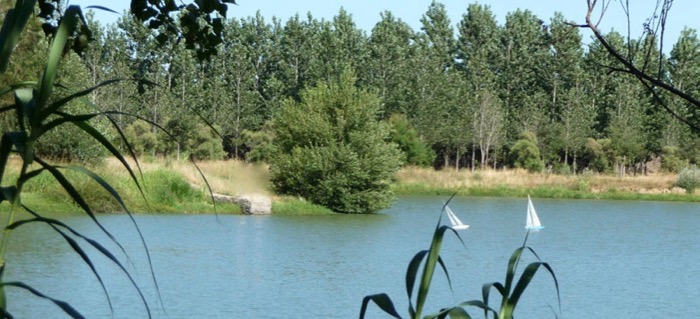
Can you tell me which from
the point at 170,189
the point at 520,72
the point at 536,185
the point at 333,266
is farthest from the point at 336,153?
the point at 520,72

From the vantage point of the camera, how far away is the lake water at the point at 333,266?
36.7ft

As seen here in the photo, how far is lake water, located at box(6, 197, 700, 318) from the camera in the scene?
11188 mm

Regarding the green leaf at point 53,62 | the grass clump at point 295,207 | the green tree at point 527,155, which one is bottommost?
the grass clump at point 295,207

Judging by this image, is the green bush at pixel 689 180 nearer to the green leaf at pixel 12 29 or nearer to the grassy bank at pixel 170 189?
the grassy bank at pixel 170 189

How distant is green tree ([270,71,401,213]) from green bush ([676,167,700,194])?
1588cm

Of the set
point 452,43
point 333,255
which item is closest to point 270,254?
point 333,255

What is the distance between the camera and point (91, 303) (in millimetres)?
10594

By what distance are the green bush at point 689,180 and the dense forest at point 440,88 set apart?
5.24m

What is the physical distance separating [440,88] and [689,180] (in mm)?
Result: 12147

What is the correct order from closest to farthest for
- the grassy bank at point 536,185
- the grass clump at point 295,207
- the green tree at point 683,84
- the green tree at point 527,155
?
the grass clump at point 295,207
the grassy bank at point 536,185
the green tree at point 527,155
the green tree at point 683,84

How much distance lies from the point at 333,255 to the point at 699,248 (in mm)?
7184

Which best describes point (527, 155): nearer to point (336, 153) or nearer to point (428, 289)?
point (336, 153)

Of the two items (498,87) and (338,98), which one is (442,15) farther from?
(338,98)

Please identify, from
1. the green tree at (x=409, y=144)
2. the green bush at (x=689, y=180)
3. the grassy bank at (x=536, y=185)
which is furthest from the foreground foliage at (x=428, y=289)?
the green tree at (x=409, y=144)
